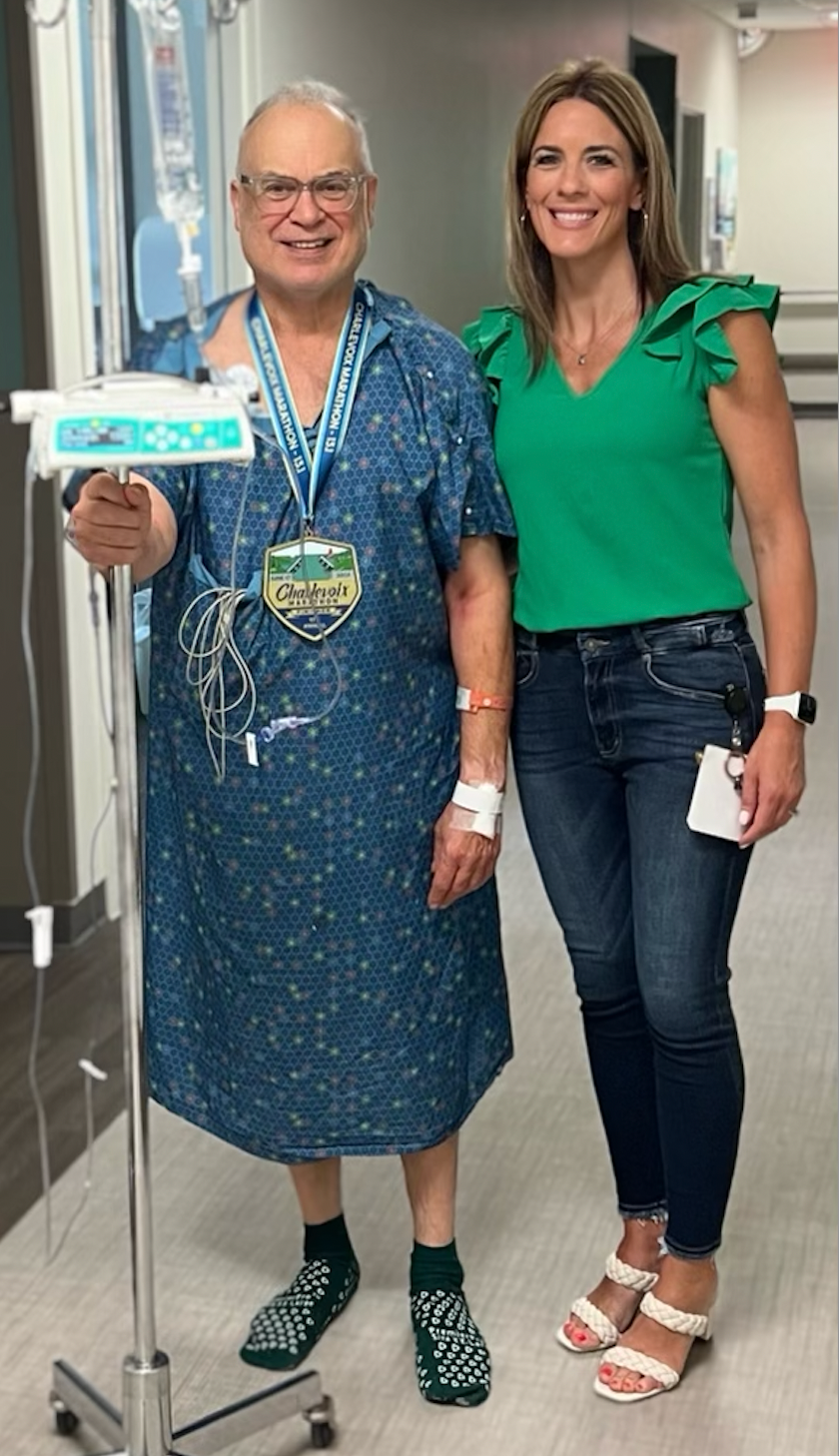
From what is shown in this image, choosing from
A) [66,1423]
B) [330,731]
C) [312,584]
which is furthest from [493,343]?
[66,1423]

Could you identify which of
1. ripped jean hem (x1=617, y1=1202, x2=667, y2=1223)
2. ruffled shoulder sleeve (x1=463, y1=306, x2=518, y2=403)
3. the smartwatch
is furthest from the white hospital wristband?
ripped jean hem (x1=617, y1=1202, x2=667, y2=1223)

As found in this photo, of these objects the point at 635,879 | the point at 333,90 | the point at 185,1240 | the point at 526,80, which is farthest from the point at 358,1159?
the point at 526,80

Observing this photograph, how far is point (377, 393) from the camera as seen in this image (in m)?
1.79

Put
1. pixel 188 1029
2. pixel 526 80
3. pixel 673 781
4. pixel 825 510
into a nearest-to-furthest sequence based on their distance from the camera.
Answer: pixel 673 781
pixel 188 1029
pixel 825 510
pixel 526 80

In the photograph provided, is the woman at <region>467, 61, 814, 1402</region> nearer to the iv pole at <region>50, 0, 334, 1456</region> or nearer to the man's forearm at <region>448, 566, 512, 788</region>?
the man's forearm at <region>448, 566, 512, 788</region>

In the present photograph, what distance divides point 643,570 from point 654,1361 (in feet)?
2.92

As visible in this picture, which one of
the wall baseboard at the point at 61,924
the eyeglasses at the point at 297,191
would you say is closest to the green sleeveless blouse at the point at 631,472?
the eyeglasses at the point at 297,191

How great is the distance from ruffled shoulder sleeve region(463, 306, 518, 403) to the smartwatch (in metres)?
0.42

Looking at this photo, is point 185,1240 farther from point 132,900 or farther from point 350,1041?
point 132,900

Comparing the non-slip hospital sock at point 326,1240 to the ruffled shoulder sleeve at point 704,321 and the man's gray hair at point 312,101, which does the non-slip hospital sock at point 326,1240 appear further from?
the man's gray hair at point 312,101

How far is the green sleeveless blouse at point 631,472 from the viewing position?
1755 millimetres

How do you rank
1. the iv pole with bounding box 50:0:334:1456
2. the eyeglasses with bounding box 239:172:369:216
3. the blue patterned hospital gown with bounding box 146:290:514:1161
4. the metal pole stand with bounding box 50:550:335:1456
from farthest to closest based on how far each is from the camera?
the blue patterned hospital gown with bounding box 146:290:514:1161 < the eyeglasses with bounding box 239:172:369:216 < the metal pole stand with bounding box 50:550:335:1456 < the iv pole with bounding box 50:0:334:1456

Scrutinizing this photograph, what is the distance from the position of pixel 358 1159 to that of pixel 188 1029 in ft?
2.12

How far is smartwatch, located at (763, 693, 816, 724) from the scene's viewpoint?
71.9 inches
